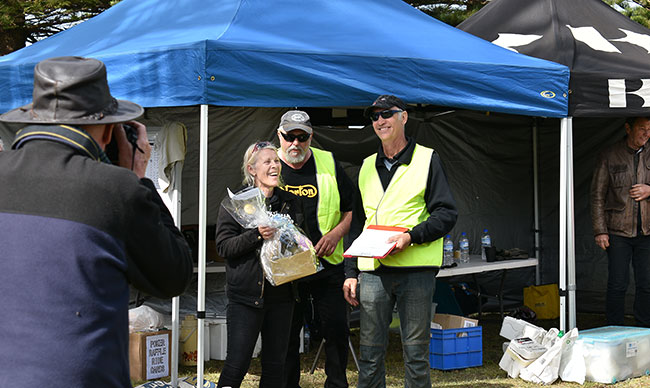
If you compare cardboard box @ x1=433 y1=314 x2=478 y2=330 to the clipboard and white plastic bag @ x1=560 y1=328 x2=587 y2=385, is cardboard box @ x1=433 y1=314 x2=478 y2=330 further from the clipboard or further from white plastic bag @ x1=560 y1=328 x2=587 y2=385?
the clipboard

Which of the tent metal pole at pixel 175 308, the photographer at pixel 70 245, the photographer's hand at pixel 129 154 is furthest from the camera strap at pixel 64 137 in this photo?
the tent metal pole at pixel 175 308

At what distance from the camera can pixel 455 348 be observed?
222 inches

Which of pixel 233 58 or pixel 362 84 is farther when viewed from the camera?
pixel 362 84

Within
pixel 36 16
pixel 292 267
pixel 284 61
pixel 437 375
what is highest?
pixel 36 16

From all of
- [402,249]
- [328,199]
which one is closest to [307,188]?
[328,199]

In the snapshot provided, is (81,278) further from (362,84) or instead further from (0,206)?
(362,84)

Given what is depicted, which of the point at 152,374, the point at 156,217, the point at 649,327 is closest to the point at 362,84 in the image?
Answer: the point at 152,374

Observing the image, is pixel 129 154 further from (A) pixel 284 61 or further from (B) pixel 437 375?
(B) pixel 437 375

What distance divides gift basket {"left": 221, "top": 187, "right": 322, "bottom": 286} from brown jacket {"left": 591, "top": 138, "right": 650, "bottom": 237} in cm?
316

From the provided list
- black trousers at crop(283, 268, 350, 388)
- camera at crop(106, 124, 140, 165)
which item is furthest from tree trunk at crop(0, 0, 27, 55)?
camera at crop(106, 124, 140, 165)

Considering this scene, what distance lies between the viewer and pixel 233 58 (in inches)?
169

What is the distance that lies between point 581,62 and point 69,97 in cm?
481

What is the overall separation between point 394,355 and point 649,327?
6.77 ft

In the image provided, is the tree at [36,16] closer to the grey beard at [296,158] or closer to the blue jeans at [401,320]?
the grey beard at [296,158]
